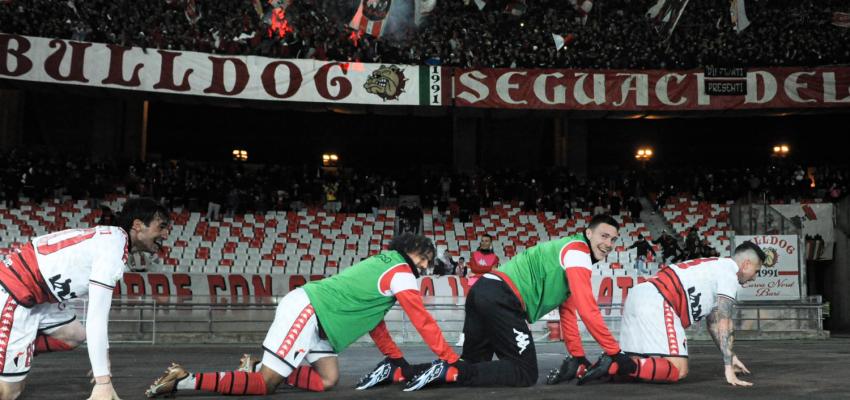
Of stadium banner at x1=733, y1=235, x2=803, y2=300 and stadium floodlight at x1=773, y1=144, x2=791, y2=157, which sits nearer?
stadium banner at x1=733, y1=235, x2=803, y2=300

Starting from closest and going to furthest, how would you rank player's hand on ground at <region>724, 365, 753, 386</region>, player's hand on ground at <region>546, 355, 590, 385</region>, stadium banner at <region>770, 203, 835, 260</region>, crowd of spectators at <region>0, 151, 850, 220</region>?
player's hand on ground at <region>724, 365, 753, 386</region> → player's hand on ground at <region>546, 355, 590, 385</region> → stadium banner at <region>770, 203, 835, 260</region> → crowd of spectators at <region>0, 151, 850, 220</region>

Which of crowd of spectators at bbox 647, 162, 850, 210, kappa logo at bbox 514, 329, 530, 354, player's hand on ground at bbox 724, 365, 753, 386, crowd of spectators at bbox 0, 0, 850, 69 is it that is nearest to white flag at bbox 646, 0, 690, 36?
crowd of spectators at bbox 0, 0, 850, 69

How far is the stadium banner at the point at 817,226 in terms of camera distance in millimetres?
22500

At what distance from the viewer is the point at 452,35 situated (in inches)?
1142

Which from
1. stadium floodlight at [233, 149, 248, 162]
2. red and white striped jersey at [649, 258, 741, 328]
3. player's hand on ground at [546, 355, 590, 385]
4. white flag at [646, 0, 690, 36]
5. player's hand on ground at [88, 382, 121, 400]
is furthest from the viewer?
stadium floodlight at [233, 149, 248, 162]

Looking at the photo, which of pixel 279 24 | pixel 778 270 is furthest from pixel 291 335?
pixel 279 24

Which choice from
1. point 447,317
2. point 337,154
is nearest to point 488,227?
point 447,317

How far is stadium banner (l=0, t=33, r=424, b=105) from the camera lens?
917 inches

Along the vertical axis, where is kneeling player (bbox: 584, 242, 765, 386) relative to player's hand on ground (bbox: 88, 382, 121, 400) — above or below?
above

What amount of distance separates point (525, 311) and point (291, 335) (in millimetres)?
1931

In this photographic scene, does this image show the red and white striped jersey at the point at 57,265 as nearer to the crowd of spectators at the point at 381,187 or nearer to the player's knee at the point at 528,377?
the player's knee at the point at 528,377

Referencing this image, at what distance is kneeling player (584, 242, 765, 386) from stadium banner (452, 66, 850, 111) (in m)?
19.0

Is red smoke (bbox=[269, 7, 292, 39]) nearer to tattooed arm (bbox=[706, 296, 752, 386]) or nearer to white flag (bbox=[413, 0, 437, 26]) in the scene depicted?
white flag (bbox=[413, 0, 437, 26])

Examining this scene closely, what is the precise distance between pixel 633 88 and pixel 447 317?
14643 millimetres
